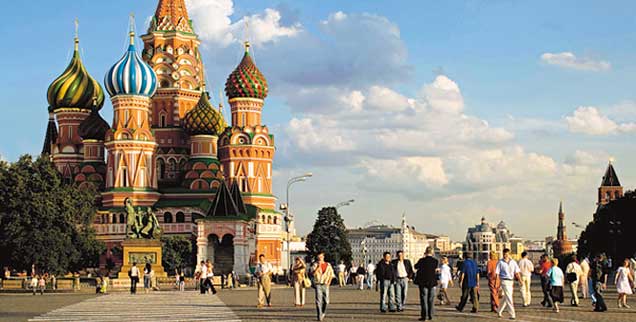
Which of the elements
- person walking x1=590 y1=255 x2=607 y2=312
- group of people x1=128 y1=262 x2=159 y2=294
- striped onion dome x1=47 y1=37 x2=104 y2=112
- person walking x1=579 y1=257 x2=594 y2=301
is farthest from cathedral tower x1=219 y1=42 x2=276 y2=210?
person walking x1=590 y1=255 x2=607 y2=312

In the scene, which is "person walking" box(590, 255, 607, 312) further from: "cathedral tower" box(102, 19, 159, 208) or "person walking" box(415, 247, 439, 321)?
"cathedral tower" box(102, 19, 159, 208)

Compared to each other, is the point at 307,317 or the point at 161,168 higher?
the point at 161,168

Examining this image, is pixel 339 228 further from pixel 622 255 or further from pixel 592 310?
pixel 592 310

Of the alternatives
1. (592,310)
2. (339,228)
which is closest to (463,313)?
(592,310)

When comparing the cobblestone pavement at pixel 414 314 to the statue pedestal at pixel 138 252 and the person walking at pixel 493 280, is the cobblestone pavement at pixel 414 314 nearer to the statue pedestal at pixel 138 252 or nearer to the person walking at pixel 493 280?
the person walking at pixel 493 280

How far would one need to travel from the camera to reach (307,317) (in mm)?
22875

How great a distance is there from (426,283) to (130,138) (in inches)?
2750

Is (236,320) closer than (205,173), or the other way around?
(236,320)

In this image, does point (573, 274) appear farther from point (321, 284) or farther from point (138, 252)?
point (138, 252)

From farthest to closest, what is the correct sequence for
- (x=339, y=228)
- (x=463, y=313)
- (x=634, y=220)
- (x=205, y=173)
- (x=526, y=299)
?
(x=205, y=173) < (x=339, y=228) < (x=634, y=220) < (x=526, y=299) < (x=463, y=313)

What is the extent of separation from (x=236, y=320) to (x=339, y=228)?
64.7 m

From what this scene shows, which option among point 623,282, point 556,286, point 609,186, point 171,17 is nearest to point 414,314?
point 556,286

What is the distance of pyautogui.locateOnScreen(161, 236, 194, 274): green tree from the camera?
268 ft

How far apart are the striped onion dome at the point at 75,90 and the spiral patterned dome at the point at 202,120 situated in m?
9.18
